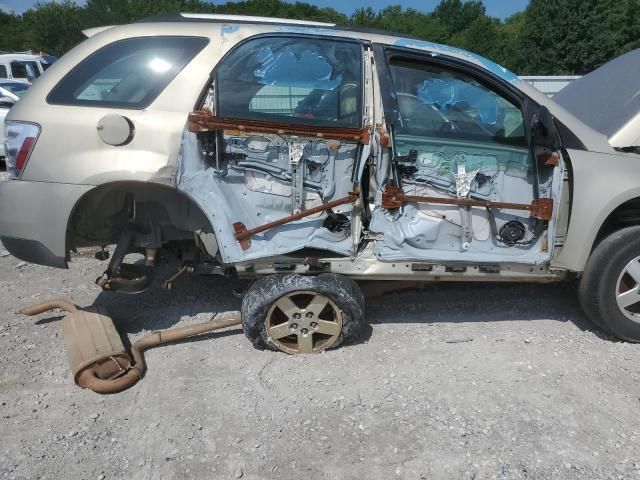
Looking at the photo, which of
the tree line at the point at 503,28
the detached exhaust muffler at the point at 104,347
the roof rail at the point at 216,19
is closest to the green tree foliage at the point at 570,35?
the tree line at the point at 503,28

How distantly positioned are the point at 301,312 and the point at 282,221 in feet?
1.91

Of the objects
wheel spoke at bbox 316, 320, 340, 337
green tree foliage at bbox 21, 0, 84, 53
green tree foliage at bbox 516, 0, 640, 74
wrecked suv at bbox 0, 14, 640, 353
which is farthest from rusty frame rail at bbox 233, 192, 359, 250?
green tree foliage at bbox 21, 0, 84, 53

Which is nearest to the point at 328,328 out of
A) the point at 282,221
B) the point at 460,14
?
the point at 282,221

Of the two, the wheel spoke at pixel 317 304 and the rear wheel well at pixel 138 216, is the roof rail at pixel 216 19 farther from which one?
the wheel spoke at pixel 317 304

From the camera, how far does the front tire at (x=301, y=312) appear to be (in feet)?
11.0

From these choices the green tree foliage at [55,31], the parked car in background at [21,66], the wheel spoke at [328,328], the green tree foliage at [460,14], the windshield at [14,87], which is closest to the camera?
the wheel spoke at [328,328]

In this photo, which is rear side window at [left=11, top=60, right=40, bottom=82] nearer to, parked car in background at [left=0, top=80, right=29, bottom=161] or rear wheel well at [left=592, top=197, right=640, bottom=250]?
parked car in background at [left=0, top=80, right=29, bottom=161]

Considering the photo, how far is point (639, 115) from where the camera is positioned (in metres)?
3.54

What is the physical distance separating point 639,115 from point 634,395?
1.76 meters

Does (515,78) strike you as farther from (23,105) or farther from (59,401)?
(59,401)

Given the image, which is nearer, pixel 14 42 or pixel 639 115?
pixel 639 115

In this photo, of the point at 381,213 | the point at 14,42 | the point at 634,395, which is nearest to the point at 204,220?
the point at 381,213

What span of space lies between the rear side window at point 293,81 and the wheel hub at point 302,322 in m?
1.09

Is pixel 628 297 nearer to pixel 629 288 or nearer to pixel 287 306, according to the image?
pixel 629 288
